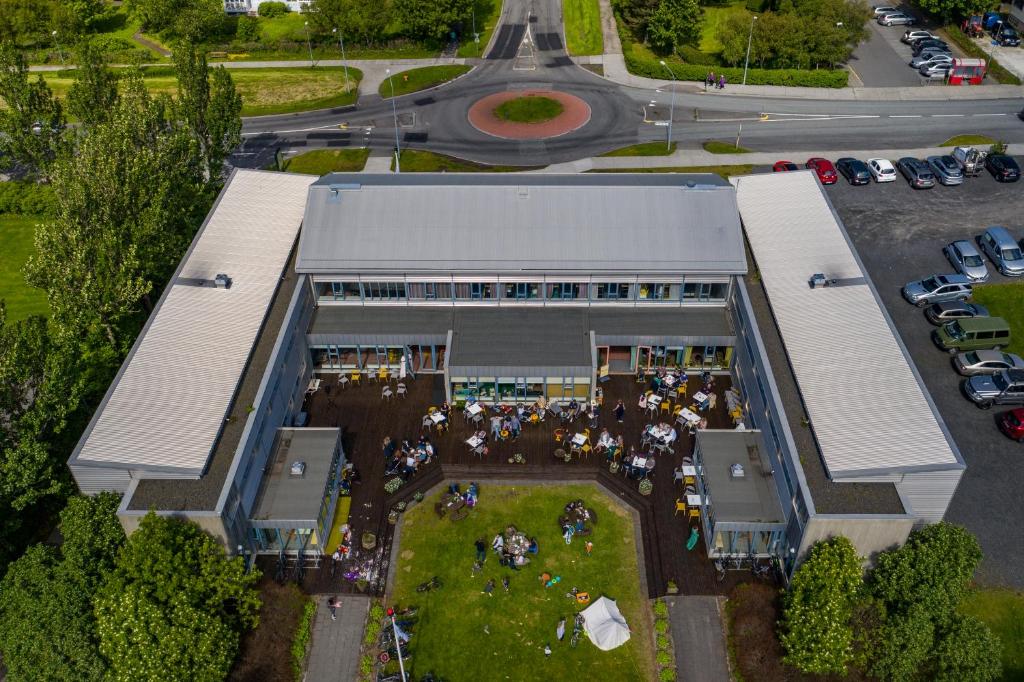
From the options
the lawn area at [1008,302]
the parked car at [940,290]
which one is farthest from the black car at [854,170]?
the parked car at [940,290]

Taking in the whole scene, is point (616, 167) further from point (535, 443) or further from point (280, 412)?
point (280, 412)

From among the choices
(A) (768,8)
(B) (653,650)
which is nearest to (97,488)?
(B) (653,650)

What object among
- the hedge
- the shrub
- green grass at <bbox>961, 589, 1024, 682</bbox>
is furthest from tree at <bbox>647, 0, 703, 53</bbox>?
green grass at <bbox>961, 589, 1024, 682</bbox>

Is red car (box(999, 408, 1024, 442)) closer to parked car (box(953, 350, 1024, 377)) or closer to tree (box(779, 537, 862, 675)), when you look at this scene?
parked car (box(953, 350, 1024, 377))

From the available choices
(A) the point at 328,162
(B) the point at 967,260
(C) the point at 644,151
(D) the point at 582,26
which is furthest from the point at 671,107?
(A) the point at 328,162

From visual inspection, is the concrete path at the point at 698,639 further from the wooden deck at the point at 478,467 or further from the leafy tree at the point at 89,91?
the leafy tree at the point at 89,91

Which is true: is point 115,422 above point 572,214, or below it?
below
